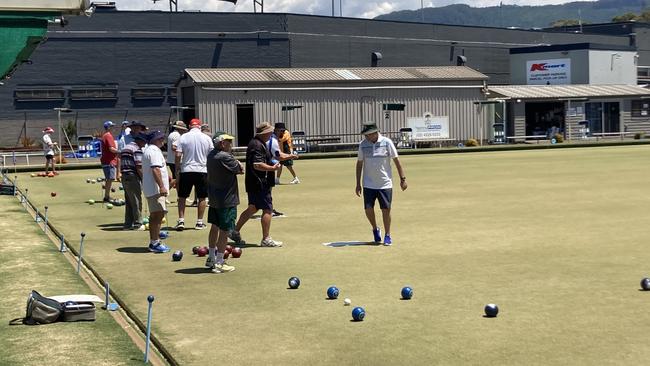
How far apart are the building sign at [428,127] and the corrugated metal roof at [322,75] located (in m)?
2.37

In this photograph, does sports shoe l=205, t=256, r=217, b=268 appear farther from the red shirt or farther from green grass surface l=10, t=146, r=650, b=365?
the red shirt

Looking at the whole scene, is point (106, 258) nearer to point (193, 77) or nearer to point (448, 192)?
point (448, 192)

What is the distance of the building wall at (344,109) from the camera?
161ft

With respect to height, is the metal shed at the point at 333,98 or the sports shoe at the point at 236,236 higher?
the metal shed at the point at 333,98

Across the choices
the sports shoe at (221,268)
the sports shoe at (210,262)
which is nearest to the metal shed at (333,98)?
the sports shoe at (210,262)

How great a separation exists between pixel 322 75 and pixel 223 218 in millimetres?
41791

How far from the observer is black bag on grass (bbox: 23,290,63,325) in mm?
9023

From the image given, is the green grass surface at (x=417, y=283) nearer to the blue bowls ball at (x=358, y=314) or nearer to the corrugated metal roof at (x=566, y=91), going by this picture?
the blue bowls ball at (x=358, y=314)

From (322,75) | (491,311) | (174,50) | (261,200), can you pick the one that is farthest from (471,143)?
(491,311)

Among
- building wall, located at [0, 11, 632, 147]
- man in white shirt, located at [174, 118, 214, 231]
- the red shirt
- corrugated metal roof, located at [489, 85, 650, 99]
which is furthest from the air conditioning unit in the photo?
corrugated metal roof, located at [489, 85, 650, 99]

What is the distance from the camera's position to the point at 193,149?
16.3 m

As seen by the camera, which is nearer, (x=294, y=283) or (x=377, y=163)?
(x=294, y=283)

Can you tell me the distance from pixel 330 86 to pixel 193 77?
303 inches

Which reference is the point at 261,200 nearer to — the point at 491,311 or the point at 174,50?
the point at 491,311
